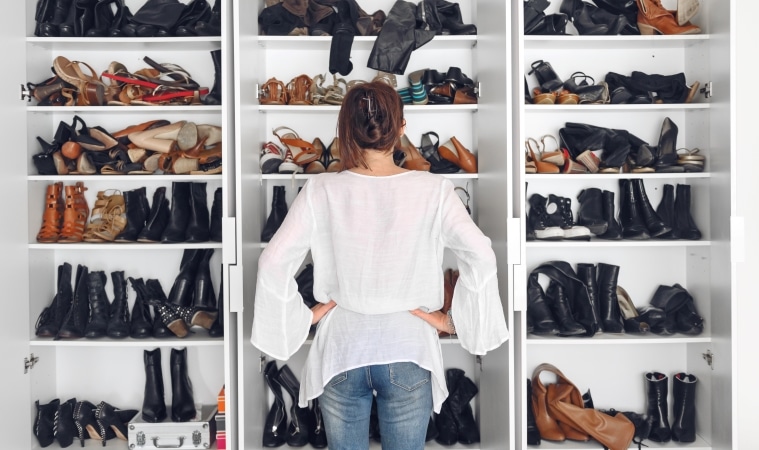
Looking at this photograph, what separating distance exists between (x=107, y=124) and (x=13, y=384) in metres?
1.34

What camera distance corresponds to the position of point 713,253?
308 cm

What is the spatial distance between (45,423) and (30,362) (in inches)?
12.0

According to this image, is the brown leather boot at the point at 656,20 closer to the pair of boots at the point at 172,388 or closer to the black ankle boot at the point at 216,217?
the black ankle boot at the point at 216,217

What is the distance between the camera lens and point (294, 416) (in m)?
3.16

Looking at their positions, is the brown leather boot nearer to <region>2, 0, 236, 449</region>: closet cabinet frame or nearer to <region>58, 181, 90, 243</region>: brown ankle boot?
<region>2, 0, 236, 449</region>: closet cabinet frame

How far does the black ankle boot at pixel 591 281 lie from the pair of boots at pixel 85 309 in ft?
7.21

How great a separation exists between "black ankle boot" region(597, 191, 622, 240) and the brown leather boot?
799 mm

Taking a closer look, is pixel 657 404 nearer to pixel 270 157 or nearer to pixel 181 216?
pixel 270 157

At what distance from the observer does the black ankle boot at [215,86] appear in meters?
3.10

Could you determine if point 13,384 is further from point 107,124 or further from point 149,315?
point 107,124

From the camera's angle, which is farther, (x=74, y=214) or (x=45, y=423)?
(x=74, y=214)

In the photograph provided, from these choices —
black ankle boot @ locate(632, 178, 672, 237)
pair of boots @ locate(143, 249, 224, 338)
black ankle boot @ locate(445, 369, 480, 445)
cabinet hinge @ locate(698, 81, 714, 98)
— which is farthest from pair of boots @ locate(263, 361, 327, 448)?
cabinet hinge @ locate(698, 81, 714, 98)

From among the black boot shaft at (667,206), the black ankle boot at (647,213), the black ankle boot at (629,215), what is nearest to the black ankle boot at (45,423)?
the black ankle boot at (629,215)

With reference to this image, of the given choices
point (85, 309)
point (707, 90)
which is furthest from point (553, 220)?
point (85, 309)
